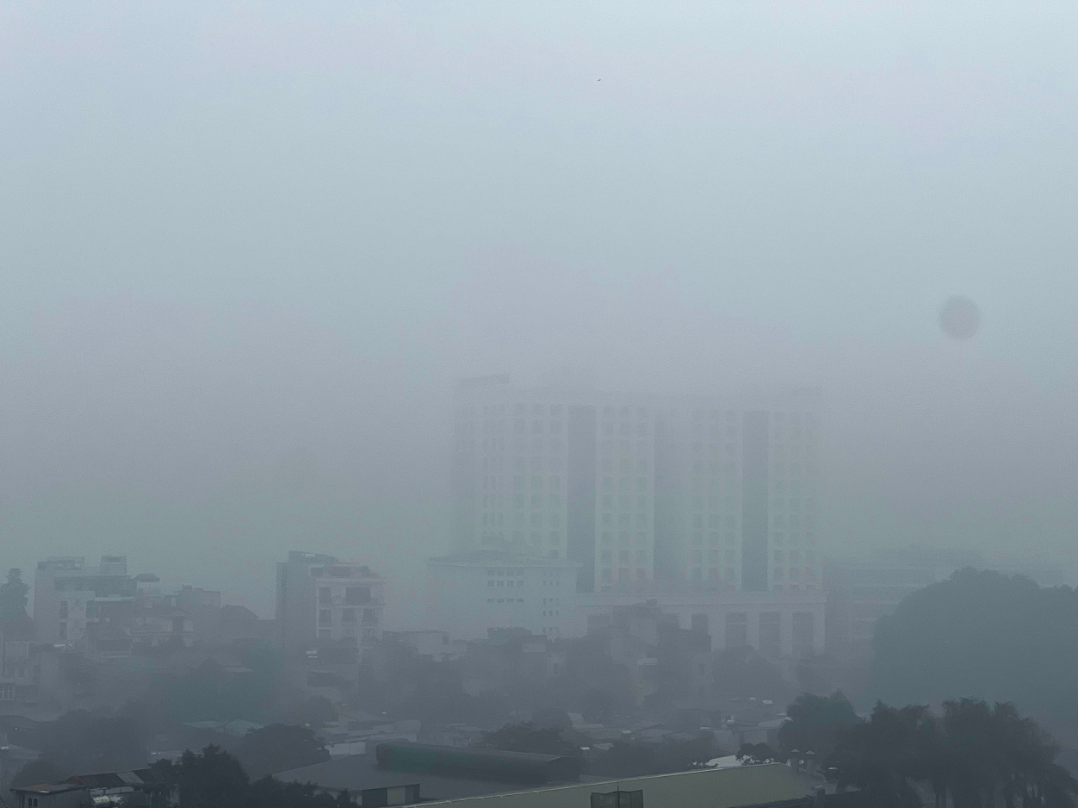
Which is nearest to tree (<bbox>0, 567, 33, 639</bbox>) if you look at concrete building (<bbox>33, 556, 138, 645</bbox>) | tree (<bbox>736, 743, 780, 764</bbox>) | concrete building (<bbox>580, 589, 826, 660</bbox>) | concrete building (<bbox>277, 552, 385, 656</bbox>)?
concrete building (<bbox>33, 556, 138, 645</bbox>)

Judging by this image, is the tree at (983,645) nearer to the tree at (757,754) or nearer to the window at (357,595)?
the tree at (757,754)

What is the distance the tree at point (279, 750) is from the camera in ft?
24.1

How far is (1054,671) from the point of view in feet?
37.5

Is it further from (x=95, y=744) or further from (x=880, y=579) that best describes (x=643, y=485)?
(x=95, y=744)

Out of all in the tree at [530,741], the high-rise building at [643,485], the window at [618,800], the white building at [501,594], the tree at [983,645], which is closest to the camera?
the window at [618,800]

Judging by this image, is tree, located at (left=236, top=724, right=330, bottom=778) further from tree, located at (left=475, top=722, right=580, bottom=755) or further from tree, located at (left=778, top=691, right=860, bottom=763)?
tree, located at (left=778, top=691, right=860, bottom=763)

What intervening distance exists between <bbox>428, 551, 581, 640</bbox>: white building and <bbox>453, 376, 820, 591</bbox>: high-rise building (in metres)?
0.50

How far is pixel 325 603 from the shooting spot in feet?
39.6

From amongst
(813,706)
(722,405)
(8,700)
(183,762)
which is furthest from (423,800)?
(722,405)

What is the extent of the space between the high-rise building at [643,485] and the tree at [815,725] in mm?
5887

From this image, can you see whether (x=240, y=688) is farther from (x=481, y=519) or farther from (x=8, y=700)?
(x=481, y=519)

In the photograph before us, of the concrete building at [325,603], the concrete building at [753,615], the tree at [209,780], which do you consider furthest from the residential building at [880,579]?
the tree at [209,780]

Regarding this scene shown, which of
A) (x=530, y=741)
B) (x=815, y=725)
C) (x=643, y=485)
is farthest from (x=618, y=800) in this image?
(x=643, y=485)

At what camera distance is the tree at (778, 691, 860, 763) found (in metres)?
7.22
